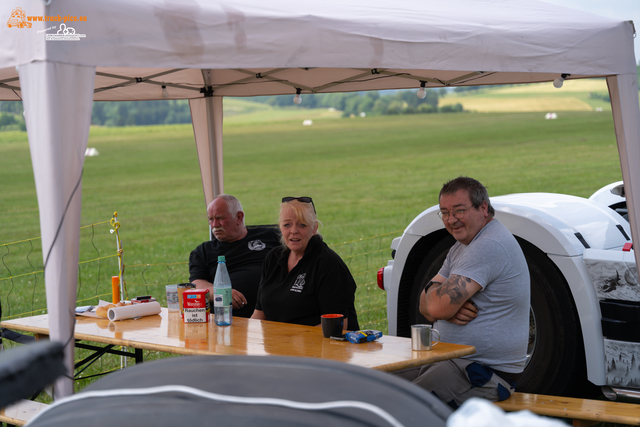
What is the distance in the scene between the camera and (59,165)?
8.45 ft

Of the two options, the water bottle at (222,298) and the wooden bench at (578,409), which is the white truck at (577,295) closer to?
the wooden bench at (578,409)

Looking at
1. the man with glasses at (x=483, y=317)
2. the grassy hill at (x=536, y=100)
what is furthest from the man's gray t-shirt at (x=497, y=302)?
the grassy hill at (x=536, y=100)

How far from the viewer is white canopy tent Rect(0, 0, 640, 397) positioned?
102 inches

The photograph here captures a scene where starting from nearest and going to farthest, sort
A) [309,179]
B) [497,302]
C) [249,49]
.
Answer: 1. [249,49]
2. [497,302]
3. [309,179]

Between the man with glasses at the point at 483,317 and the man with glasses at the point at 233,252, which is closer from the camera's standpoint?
the man with glasses at the point at 483,317

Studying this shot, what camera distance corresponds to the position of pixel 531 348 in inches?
168

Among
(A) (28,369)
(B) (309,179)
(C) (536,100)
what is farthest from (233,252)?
(C) (536,100)

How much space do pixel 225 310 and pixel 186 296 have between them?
9.9 inches

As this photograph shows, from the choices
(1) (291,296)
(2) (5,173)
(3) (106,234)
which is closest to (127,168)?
(2) (5,173)

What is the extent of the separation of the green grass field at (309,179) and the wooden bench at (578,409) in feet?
12.0

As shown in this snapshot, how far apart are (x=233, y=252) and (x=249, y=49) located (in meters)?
2.35

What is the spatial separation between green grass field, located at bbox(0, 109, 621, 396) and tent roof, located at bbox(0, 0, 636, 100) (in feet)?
12.0

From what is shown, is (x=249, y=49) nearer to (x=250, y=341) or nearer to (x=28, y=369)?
(x=250, y=341)

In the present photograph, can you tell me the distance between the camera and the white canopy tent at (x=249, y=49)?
2.59 meters
